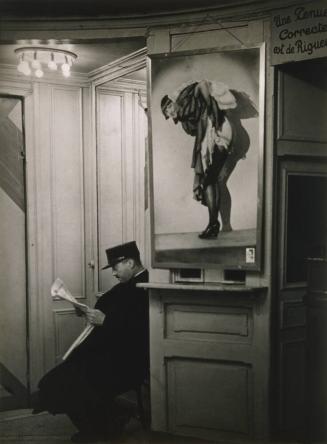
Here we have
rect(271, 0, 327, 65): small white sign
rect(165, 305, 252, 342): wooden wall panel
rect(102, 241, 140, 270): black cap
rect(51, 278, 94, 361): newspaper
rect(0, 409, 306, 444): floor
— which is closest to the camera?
rect(271, 0, 327, 65): small white sign

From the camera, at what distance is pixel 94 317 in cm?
453

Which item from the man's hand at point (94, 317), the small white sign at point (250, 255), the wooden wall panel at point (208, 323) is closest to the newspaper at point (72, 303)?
the man's hand at point (94, 317)

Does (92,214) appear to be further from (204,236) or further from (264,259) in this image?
(264,259)

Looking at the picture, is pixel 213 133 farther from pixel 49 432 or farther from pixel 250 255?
pixel 49 432

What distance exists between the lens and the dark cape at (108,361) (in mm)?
4266

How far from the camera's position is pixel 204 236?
4066 millimetres

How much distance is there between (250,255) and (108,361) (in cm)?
135

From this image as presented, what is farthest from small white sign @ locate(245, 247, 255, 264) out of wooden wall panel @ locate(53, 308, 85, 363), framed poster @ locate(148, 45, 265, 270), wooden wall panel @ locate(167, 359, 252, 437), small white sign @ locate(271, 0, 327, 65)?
wooden wall panel @ locate(53, 308, 85, 363)

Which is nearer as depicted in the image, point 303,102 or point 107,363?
point 303,102

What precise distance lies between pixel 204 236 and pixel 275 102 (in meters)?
1.00

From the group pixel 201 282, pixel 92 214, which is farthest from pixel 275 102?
pixel 92 214

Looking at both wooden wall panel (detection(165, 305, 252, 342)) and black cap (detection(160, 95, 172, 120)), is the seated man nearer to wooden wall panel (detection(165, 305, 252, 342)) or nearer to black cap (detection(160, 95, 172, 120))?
wooden wall panel (detection(165, 305, 252, 342))

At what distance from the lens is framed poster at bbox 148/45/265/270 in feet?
12.8

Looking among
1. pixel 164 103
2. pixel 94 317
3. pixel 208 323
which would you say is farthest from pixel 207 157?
pixel 94 317
